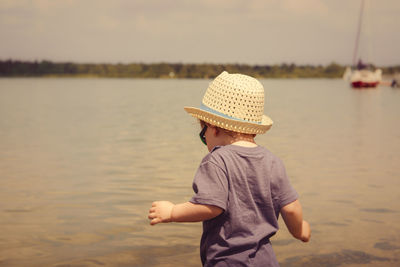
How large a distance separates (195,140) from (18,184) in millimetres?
7231

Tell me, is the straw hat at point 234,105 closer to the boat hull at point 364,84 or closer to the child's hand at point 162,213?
the child's hand at point 162,213

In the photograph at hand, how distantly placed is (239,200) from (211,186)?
6.7 inches

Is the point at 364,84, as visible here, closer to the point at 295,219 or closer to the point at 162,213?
the point at 295,219

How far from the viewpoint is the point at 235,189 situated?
8.46ft

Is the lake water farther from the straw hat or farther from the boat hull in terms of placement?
the boat hull

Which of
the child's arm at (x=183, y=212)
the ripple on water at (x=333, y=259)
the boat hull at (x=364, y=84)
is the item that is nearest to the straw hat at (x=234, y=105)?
the child's arm at (x=183, y=212)

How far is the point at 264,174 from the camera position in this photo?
2623 millimetres

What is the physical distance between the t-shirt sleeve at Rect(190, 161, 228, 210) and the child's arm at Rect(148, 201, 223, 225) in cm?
3

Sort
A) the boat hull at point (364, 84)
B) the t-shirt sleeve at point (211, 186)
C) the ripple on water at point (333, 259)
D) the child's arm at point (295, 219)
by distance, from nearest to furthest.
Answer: the t-shirt sleeve at point (211, 186) < the child's arm at point (295, 219) < the ripple on water at point (333, 259) < the boat hull at point (364, 84)

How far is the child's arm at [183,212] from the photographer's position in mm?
2531

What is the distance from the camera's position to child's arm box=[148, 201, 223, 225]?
2.53 m

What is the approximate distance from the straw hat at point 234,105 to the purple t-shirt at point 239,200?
115 millimetres

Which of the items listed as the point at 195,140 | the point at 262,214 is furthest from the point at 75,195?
the point at 195,140

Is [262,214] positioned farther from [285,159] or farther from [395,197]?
[285,159]
